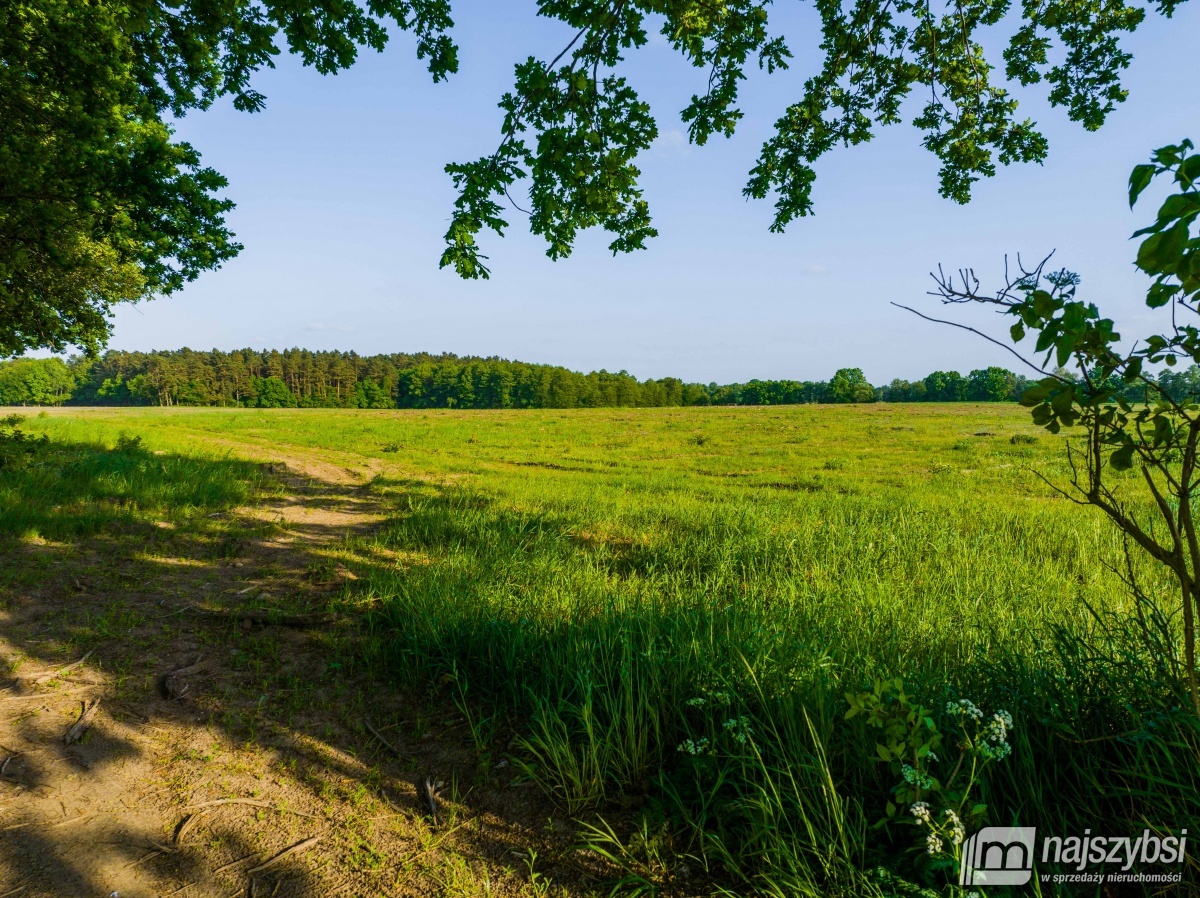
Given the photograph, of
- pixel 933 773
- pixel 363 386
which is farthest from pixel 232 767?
pixel 363 386

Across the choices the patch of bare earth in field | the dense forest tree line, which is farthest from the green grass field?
the dense forest tree line

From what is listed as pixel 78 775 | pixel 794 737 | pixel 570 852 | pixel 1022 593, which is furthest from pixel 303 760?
pixel 1022 593

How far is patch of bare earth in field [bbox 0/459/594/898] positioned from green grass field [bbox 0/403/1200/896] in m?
0.27

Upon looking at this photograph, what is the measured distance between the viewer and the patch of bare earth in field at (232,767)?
8.04 feet

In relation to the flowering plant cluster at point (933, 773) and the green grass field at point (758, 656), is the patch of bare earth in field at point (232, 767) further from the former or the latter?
the flowering plant cluster at point (933, 773)

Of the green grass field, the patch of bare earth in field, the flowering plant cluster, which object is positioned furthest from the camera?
the patch of bare earth in field

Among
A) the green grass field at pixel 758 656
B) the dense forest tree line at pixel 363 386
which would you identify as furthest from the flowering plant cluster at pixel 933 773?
the dense forest tree line at pixel 363 386

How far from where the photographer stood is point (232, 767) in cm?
311

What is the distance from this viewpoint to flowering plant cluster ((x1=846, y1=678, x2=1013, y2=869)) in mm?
1977

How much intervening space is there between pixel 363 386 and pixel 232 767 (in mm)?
133631

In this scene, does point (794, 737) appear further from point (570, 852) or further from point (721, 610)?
point (721, 610)

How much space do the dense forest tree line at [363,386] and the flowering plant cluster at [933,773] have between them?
105089mm

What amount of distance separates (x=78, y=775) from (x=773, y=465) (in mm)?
19393

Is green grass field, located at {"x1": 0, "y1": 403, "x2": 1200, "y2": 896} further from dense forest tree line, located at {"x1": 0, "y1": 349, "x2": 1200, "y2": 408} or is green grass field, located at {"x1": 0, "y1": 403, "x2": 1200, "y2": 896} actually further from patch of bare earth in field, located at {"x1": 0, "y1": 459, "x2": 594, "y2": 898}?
dense forest tree line, located at {"x1": 0, "y1": 349, "x2": 1200, "y2": 408}
